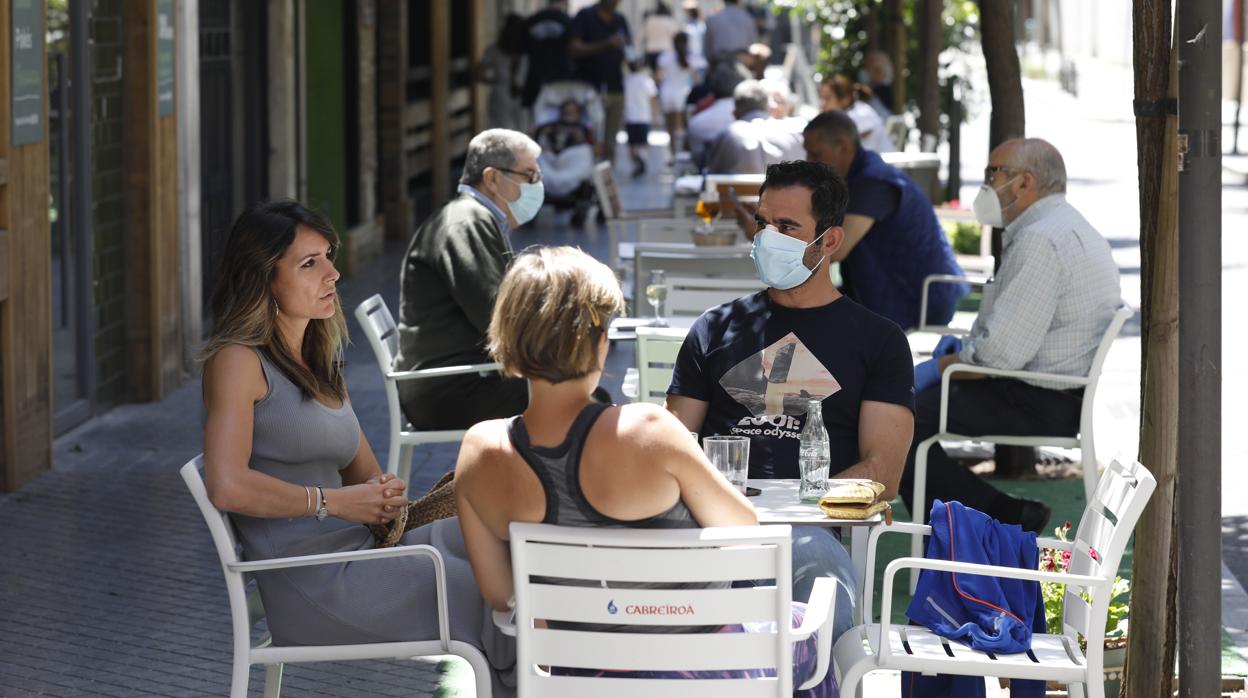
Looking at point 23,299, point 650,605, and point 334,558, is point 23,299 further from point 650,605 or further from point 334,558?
point 650,605

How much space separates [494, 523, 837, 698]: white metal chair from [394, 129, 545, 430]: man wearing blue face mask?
121 inches

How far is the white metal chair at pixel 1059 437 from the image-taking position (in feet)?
19.4

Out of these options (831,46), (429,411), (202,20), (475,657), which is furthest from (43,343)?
(831,46)

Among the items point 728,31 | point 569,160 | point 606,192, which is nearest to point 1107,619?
point 606,192

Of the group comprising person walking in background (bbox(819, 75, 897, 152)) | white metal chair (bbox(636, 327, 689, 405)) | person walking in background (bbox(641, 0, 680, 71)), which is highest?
person walking in background (bbox(641, 0, 680, 71))

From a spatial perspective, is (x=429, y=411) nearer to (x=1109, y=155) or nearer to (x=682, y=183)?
(x=682, y=183)

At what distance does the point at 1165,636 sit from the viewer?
4.04 meters

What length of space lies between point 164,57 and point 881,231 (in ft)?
11.7

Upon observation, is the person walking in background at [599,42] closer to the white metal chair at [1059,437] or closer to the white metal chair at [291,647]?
the white metal chair at [1059,437]

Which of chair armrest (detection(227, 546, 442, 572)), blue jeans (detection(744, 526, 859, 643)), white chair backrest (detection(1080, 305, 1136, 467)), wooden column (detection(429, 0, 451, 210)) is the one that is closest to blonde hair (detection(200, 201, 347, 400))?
chair armrest (detection(227, 546, 442, 572))

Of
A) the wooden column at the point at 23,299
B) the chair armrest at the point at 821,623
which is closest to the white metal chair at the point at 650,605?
the chair armrest at the point at 821,623

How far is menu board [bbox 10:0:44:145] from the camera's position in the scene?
6.98 metres

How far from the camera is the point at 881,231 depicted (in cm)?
784

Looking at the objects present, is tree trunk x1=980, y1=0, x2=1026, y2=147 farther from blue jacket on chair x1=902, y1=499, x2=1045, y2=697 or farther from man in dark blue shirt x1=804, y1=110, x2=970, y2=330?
blue jacket on chair x1=902, y1=499, x2=1045, y2=697
